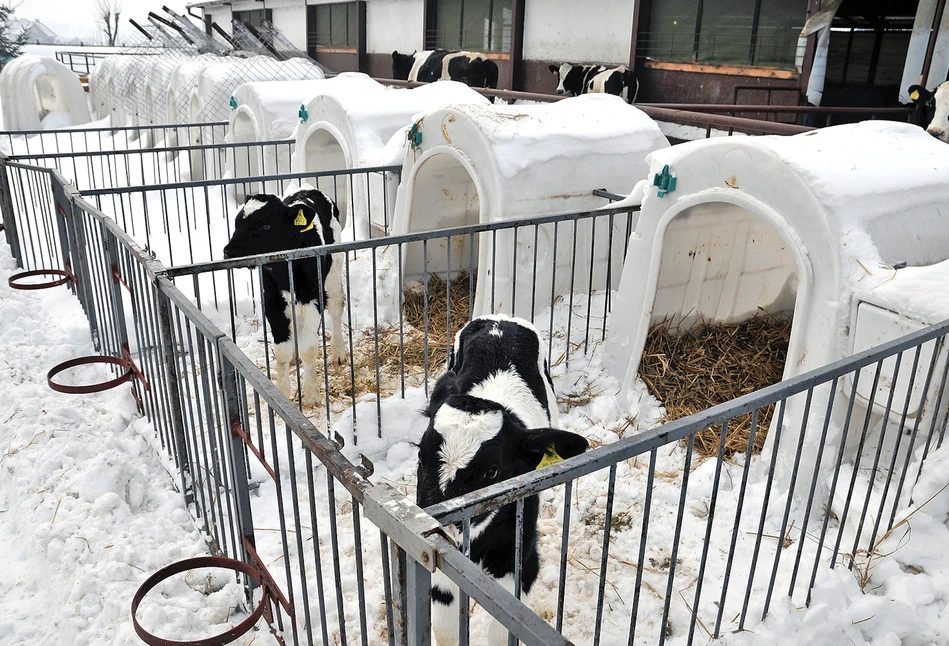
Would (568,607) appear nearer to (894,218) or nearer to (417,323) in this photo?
(894,218)

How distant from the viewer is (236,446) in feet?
8.59

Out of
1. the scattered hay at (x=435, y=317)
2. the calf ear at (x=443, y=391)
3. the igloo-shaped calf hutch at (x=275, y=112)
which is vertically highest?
the igloo-shaped calf hutch at (x=275, y=112)

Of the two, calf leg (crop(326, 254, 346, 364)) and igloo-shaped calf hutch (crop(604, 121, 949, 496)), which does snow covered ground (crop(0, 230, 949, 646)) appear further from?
calf leg (crop(326, 254, 346, 364))

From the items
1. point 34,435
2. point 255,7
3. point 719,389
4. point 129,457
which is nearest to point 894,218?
point 719,389

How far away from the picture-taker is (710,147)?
4285 mm

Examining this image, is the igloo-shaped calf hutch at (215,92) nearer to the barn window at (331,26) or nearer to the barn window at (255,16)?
the barn window at (331,26)

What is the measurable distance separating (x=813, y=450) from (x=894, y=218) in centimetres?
129

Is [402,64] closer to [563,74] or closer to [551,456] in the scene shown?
[563,74]

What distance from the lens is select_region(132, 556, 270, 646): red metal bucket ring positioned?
2416 mm

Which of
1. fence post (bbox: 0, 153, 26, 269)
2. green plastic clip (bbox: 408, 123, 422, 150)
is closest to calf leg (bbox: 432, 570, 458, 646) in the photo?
green plastic clip (bbox: 408, 123, 422, 150)

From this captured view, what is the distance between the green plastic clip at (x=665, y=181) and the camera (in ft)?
14.7

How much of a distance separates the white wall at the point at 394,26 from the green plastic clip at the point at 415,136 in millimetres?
14734

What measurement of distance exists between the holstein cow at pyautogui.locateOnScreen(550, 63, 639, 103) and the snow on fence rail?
7.87 m

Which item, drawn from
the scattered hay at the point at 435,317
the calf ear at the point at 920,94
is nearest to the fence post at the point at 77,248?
the scattered hay at the point at 435,317
